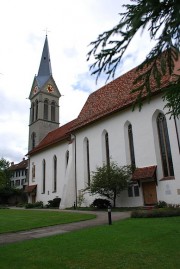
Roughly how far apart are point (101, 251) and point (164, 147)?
14860 mm

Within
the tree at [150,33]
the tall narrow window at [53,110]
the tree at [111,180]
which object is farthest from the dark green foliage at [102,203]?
the tall narrow window at [53,110]

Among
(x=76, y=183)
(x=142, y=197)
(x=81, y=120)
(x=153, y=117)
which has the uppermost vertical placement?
(x=81, y=120)

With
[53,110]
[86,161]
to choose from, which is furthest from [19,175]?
[86,161]

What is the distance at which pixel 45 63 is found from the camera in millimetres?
55438

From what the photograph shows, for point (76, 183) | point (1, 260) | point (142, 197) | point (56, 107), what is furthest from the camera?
point (56, 107)

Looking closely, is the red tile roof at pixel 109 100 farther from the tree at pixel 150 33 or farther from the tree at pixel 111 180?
the tree at pixel 150 33

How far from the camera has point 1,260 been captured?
258 inches

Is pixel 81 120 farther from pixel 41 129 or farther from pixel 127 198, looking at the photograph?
pixel 41 129

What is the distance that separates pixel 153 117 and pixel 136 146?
280cm

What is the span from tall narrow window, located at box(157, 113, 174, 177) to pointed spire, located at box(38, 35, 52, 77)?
3704 cm

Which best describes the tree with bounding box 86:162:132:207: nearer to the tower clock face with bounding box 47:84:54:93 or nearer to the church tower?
the church tower

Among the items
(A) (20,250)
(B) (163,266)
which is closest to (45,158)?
(A) (20,250)

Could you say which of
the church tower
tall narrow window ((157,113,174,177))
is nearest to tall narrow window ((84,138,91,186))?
tall narrow window ((157,113,174,177))

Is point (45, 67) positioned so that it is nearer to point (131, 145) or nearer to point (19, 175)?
point (19, 175)
